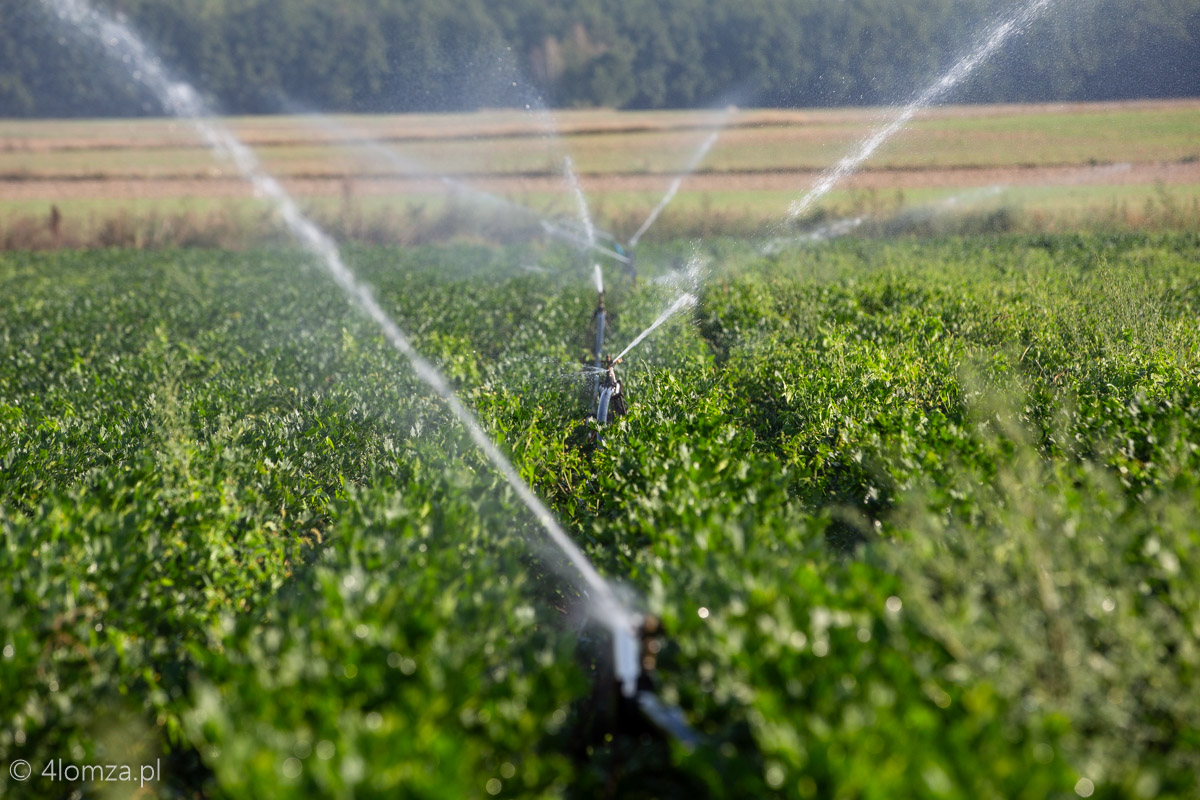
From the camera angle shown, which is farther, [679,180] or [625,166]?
[625,166]

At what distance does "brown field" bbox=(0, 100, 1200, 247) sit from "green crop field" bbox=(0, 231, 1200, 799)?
2435cm

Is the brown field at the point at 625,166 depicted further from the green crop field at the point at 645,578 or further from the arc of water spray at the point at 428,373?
the green crop field at the point at 645,578

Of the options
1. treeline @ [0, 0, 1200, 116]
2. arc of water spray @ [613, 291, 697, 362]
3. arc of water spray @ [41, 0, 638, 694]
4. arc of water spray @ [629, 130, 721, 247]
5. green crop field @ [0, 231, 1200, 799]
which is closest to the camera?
green crop field @ [0, 231, 1200, 799]

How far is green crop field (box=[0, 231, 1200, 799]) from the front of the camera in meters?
2.33

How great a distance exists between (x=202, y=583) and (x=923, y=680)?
3.62 meters

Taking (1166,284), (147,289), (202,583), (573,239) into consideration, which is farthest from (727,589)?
(573,239)

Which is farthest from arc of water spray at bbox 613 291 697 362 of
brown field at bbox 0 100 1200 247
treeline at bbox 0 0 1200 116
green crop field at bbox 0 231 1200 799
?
treeline at bbox 0 0 1200 116

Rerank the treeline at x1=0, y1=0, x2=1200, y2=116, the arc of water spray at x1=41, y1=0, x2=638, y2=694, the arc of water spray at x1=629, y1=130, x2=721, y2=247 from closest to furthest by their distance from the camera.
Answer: the arc of water spray at x1=41, y1=0, x2=638, y2=694, the arc of water spray at x1=629, y1=130, x2=721, y2=247, the treeline at x1=0, y1=0, x2=1200, y2=116

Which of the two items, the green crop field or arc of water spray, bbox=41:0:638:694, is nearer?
the green crop field

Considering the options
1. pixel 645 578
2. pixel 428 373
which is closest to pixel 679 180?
pixel 428 373

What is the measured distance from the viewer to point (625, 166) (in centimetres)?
4625

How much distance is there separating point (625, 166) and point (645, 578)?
149ft

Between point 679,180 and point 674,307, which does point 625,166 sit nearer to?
point 679,180

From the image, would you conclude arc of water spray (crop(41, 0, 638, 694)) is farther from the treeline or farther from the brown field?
the treeline
